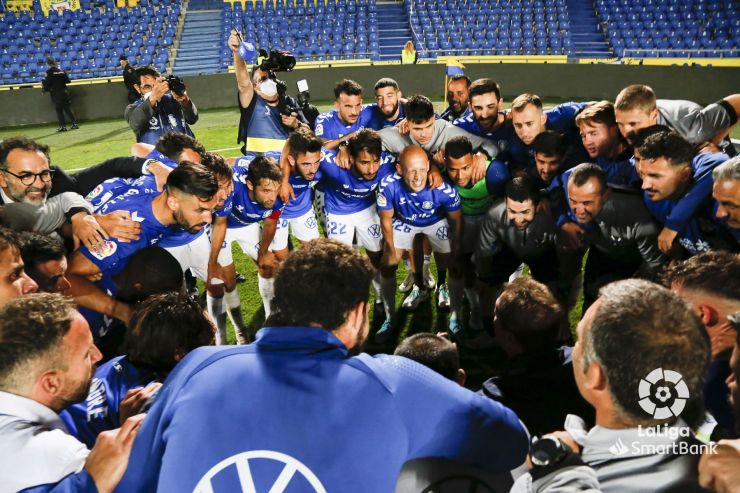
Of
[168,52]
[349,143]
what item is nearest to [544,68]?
[349,143]

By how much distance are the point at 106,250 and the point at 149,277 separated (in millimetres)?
464

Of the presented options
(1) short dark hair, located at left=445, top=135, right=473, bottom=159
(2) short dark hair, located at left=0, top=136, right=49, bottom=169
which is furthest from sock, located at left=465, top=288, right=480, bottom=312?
(2) short dark hair, located at left=0, top=136, right=49, bottom=169

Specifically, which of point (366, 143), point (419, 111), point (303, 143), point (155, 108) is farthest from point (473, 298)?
point (155, 108)

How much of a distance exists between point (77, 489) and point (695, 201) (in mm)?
3576

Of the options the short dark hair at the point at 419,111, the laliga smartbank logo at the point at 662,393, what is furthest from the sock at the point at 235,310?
the laliga smartbank logo at the point at 662,393

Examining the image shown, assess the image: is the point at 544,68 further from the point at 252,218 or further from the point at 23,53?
the point at 23,53

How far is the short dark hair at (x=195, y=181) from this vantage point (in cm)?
338

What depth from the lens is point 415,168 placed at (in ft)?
13.8

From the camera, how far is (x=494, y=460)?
158cm

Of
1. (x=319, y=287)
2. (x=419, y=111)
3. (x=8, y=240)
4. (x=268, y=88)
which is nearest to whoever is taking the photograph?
(x=319, y=287)

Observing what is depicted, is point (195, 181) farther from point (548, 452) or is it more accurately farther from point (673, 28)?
point (673, 28)

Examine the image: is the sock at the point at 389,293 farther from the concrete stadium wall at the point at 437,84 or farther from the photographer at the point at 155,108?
the concrete stadium wall at the point at 437,84

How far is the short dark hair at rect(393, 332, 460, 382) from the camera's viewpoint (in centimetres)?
212

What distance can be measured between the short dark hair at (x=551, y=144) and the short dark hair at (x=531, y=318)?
1923mm
